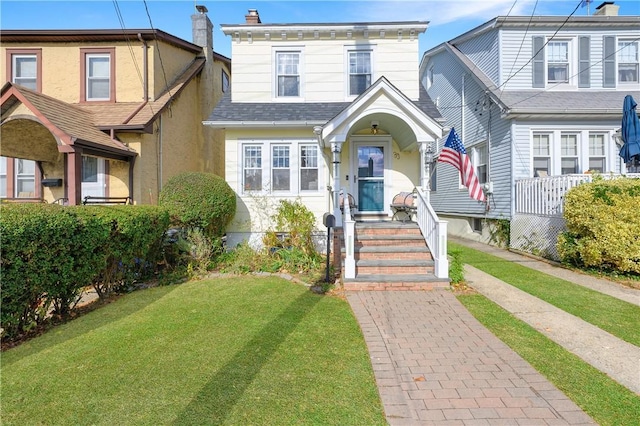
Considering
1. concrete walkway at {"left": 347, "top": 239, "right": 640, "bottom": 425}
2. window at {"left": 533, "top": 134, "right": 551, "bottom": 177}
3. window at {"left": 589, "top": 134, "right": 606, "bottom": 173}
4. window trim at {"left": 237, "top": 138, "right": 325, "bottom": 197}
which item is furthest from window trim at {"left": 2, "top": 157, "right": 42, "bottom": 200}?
window at {"left": 589, "top": 134, "right": 606, "bottom": 173}

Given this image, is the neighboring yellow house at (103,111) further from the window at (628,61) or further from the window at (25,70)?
the window at (628,61)

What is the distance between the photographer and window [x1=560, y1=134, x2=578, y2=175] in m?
11.9

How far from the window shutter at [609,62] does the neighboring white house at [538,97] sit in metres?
0.04

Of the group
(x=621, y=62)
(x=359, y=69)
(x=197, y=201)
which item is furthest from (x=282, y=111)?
(x=621, y=62)

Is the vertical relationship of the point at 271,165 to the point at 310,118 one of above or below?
below

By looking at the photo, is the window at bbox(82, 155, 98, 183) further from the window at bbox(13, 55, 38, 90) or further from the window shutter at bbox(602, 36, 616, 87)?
the window shutter at bbox(602, 36, 616, 87)

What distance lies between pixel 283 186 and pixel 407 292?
17.9ft

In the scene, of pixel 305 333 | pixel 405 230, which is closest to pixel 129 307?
pixel 305 333

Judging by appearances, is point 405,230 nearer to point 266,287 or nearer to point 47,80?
point 266,287

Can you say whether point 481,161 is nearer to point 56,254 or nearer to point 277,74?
point 277,74

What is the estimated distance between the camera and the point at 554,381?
11.3 ft

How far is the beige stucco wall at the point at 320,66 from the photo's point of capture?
10.9 m

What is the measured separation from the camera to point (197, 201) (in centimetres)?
850

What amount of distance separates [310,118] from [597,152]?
10.7m
